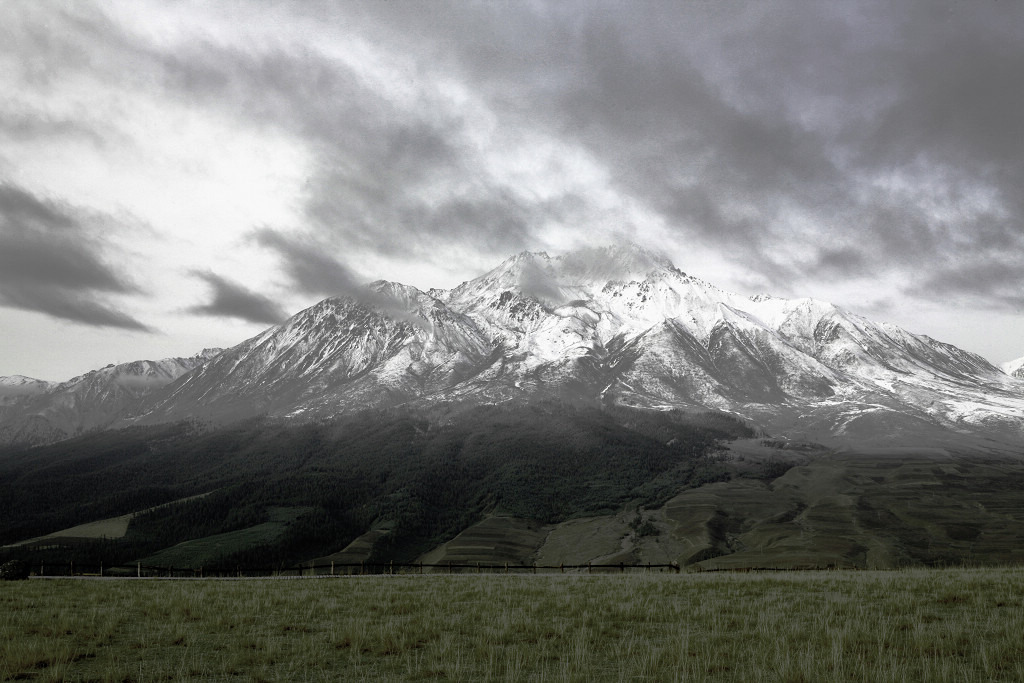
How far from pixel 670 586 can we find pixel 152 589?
1074 inches

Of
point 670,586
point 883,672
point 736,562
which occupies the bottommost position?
point 736,562

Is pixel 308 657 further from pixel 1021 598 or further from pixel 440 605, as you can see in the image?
pixel 1021 598

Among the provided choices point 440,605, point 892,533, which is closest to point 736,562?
point 892,533

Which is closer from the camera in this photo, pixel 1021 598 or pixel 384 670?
pixel 384 670

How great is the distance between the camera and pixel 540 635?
1812 centimetres

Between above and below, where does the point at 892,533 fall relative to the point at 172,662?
below

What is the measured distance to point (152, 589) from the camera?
33.1 metres

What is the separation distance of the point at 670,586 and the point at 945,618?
14257 mm

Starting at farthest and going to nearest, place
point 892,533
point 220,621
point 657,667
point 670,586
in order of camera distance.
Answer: point 892,533 < point 670,586 < point 220,621 < point 657,667

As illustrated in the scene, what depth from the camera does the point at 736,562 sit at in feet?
544

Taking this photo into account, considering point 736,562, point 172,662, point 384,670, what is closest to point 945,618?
point 384,670

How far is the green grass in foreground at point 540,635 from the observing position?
14203 mm

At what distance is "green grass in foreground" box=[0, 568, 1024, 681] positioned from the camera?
559 inches

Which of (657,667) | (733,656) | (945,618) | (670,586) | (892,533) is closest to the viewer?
(657,667)
